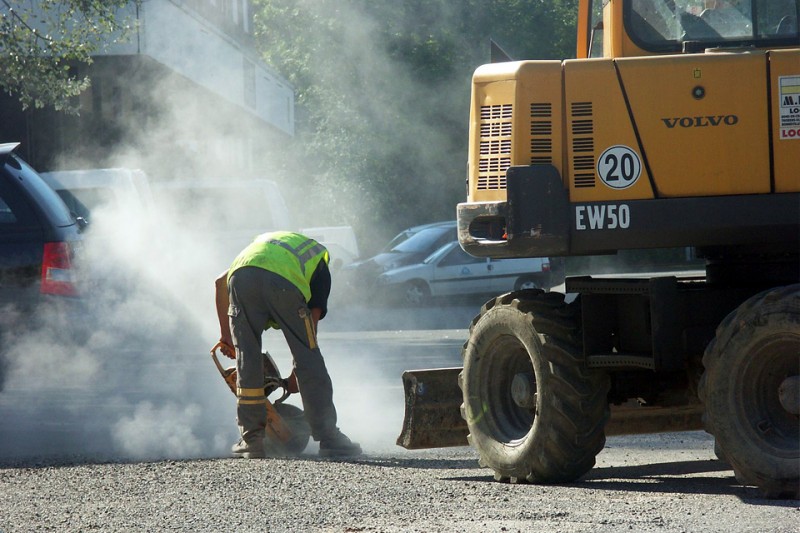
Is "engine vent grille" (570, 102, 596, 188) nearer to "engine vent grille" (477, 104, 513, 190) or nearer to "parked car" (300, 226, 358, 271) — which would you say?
"engine vent grille" (477, 104, 513, 190)

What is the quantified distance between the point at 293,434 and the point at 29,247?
272 centimetres

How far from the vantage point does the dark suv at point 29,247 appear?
9359 millimetres

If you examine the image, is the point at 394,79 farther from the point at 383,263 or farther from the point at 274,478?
the point at 274,478

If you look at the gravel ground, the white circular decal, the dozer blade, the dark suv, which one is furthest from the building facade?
the white circular decal

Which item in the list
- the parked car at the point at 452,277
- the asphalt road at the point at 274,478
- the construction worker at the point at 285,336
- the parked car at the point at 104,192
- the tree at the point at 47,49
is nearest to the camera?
the asphalt road at the point at 274,478

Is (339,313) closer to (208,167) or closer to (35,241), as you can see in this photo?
(208,167)

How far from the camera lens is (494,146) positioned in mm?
6578

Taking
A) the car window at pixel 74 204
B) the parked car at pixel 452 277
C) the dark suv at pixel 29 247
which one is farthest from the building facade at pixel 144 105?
the dark suv at pixel 29 247

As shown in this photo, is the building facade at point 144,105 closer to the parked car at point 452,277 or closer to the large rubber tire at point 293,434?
the parked car at point 452,277

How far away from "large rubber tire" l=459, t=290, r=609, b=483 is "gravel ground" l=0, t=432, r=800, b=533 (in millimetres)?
144

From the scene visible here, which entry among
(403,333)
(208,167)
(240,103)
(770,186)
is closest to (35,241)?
(770,186)

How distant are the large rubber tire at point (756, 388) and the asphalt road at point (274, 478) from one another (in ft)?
0.60

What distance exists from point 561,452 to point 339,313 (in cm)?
1500

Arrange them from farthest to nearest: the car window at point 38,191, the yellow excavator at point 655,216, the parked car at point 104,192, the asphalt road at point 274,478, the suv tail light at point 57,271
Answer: the parked car at point 104,192, the car window at point 38,191, the suv tail light at point 57,271, the yellow excavator at point 655,216, the asphalt road at point 274,478
